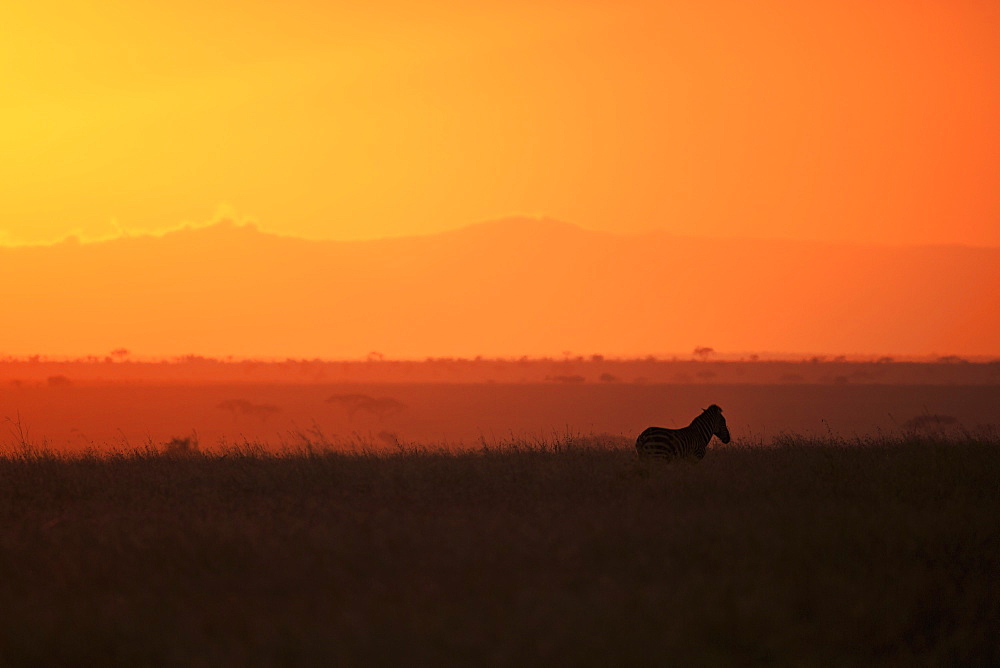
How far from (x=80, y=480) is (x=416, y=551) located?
709 centimetres

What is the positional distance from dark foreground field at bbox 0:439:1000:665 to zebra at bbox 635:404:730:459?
101 cm

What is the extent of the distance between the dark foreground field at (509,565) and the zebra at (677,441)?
101 centimetres

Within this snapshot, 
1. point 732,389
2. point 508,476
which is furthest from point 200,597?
point 732,389

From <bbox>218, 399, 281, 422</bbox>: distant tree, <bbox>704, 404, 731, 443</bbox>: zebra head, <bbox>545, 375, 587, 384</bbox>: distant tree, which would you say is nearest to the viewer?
<bbox>704, 404, 731, 443</bbox>: zebra head

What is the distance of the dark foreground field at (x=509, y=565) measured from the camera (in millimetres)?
7539

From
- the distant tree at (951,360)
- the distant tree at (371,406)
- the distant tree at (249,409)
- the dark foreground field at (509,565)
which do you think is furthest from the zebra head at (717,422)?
the distant tree at (951,360)

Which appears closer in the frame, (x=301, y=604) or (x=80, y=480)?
(x=301, y=604)

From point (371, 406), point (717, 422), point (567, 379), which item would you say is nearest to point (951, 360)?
point (567, 379)

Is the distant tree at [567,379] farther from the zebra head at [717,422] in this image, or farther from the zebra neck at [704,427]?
the zebra neck at [704,427]

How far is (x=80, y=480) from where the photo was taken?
14.2 meters

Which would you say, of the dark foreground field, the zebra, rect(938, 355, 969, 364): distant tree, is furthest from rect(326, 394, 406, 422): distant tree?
rect(938, 355, 969, 364): distant tree

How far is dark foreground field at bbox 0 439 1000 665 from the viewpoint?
7539mm

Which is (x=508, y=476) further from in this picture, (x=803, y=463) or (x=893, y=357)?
(x=893, y=357)

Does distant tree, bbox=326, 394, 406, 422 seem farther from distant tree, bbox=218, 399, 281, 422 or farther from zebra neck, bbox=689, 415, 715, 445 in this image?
zebra neck, bbox=689, 415, 715, 445
